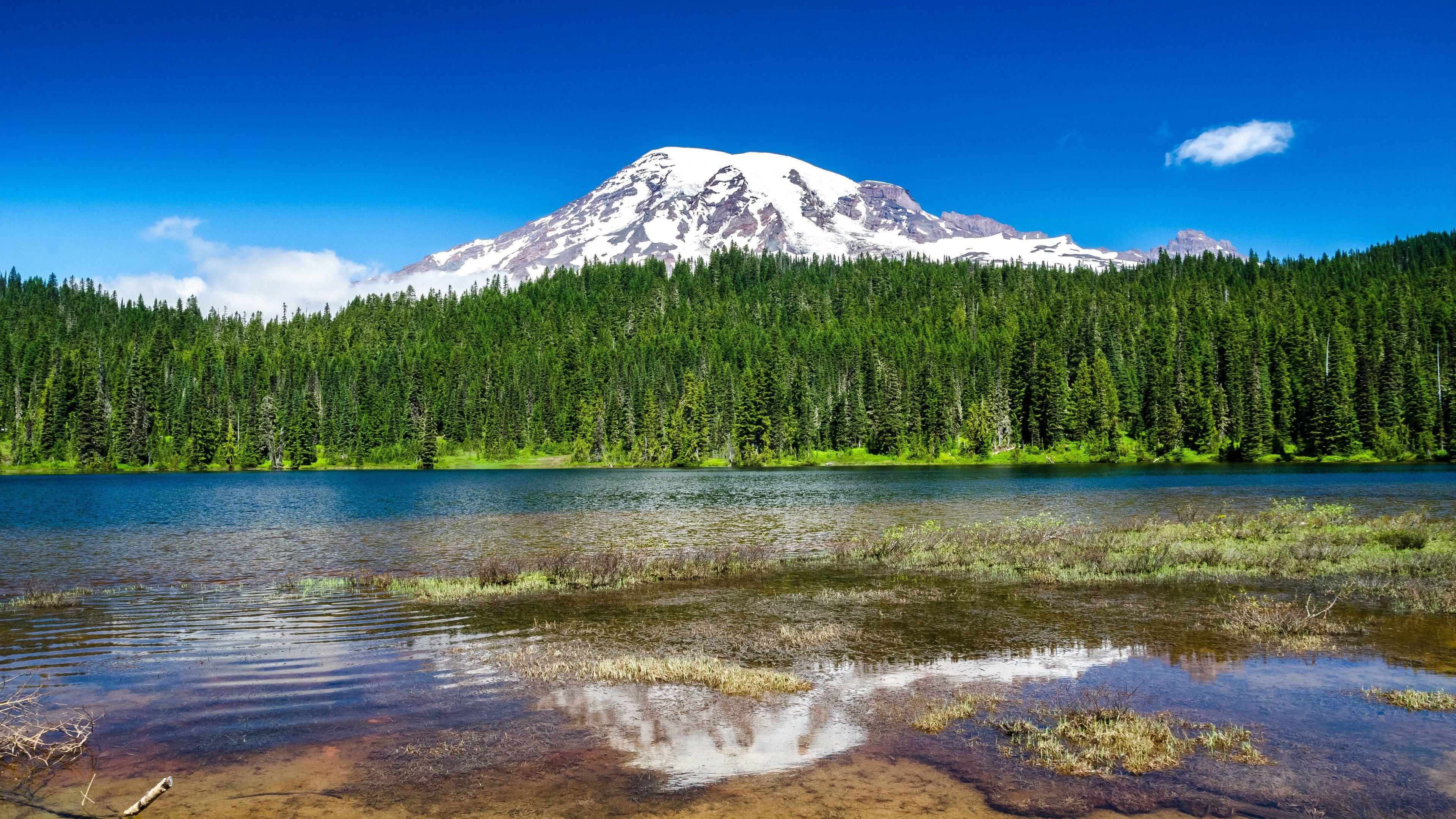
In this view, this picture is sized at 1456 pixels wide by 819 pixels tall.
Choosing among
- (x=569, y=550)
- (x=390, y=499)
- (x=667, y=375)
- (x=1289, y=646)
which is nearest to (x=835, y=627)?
(x=1289, y=646)

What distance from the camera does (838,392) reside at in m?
166

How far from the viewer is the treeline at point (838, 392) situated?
136 meters

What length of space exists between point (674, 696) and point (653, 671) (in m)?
1.50

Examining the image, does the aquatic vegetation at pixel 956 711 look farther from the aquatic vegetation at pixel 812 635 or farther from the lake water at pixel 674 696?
the aquatic vegetation at pixel 812 635

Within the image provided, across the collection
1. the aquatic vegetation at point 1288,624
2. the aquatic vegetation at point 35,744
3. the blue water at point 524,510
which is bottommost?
the blue water at point 524,510

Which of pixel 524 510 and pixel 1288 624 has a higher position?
pixel 1288 624

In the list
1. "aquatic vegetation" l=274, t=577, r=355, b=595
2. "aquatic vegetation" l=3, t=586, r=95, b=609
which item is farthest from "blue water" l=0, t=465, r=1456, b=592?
"aquatic vegetation" l=3, t=586, r=95, b=609

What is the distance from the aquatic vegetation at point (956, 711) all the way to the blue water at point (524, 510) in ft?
78.4

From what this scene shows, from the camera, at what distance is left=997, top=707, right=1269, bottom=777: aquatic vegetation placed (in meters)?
10.4

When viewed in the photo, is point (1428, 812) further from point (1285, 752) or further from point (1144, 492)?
point (1144, 492)

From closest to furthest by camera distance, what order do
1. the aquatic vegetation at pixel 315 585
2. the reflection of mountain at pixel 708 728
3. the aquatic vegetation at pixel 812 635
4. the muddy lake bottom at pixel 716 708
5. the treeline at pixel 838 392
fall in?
the muddy lake bottom at pixel 716 708, the reflection of mountain at pixel 708 728, the aquatic vegetation at pixel 812 635, the aquatic vegetation at pixel 315 585, the treeline at pixel 838 392

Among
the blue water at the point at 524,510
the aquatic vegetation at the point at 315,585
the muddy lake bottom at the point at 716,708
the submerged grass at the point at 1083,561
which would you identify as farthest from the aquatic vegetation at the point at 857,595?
the aquatic vegetation at the point at 315,585

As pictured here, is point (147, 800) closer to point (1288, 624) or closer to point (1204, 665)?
point (1204, 665)

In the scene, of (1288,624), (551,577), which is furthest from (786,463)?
(1288,624)
